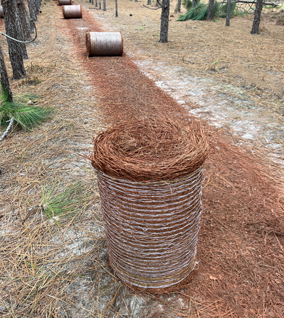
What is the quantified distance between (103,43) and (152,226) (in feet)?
25.3

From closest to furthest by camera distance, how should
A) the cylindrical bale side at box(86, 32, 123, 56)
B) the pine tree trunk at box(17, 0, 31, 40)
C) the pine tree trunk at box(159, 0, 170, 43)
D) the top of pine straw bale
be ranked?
the top of pine straw bale → the cylindrical bale side at box(86, 32, 123, 56) → the pine tree trunk at box(17, 0, 31, 40) → the pine tree trunk at box(159, 0, 170, 43)

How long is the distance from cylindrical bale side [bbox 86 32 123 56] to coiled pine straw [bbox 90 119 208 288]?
6917 mm

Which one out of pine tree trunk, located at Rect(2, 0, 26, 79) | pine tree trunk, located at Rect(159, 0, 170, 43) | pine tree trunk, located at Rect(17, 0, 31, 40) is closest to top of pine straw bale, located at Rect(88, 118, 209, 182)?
pine tree trunk, located at Rect(2, 0, 26, 79)

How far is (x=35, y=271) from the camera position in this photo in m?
2.08

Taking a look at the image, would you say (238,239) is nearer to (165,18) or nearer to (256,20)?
(165,18)

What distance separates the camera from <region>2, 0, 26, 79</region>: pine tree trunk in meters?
5.59

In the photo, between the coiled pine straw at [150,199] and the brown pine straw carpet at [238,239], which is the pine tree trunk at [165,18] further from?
the coiled pine straw at [150,199]

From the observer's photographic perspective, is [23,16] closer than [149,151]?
No

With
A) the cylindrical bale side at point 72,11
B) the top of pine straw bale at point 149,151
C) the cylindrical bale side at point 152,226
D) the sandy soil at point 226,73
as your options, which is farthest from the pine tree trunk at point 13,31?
the cylindrical bale side at point 72,11

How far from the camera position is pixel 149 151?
176 cm

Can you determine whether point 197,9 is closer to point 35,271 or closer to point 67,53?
point 67,53

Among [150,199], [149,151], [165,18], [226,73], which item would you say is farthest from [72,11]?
[150,199]

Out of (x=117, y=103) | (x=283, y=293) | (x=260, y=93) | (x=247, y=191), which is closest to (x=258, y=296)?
(x=283, y=293)

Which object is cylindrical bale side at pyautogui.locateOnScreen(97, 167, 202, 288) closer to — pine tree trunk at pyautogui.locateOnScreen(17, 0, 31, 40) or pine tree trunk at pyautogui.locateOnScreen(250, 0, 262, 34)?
pine tree trunk at pyautogui.locateOnScreen(17, 0, 31, 40)
